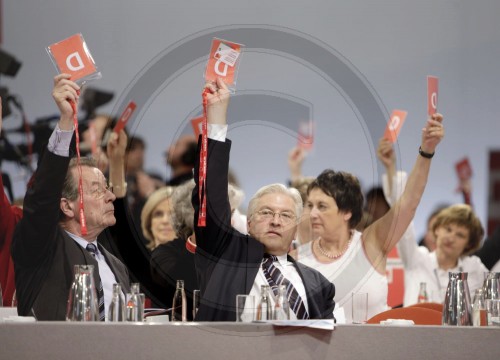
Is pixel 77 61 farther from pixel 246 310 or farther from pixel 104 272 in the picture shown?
pixel 246 310

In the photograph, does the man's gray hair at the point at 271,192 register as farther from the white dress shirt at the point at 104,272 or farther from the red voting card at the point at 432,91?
the red voting card at the point at 432,91

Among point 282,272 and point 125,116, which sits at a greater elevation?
point 125,116

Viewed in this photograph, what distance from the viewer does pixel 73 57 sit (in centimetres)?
284

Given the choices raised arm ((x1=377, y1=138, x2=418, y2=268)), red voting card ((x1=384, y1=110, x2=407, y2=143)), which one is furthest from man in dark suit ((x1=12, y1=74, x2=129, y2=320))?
raised arm ((x1=377, y1=138, x2=418, y2=268))

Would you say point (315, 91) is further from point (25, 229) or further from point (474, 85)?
point (474, 85)

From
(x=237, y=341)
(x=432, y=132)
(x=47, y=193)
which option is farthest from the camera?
(x=432, y=132)

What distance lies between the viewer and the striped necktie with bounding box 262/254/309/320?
9.40 feet

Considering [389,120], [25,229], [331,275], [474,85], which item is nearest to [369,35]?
[474,85]

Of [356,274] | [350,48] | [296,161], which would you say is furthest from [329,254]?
[350,48]

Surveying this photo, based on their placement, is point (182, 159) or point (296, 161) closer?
point (182, 159)

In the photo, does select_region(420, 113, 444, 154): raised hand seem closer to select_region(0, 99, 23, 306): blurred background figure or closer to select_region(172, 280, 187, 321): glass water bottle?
select_region(172, 280, 187, 321): glass water bottle

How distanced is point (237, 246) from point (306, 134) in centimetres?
171

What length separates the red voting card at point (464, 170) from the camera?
6.58 metres

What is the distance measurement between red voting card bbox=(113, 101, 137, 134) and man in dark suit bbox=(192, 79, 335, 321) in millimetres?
795
